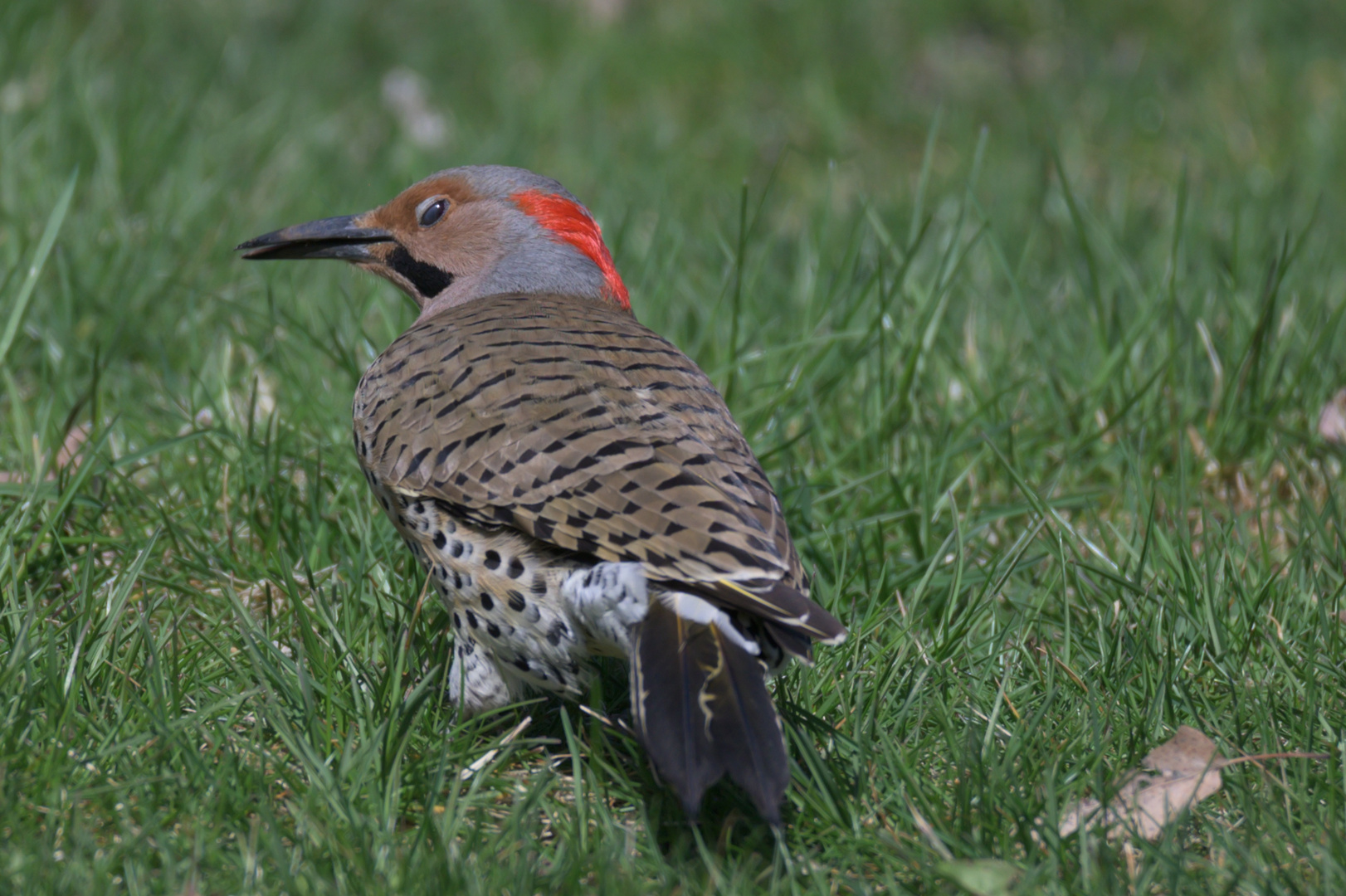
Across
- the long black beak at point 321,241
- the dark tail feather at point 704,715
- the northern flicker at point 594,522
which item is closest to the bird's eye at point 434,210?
the long black beak at point 321,241

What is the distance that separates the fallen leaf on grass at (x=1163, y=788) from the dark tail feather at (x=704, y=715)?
2.20 ft

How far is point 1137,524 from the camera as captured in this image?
12.7ft

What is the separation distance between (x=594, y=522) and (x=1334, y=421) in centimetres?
281

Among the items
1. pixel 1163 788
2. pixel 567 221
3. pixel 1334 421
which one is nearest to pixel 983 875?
pixel 1163 788

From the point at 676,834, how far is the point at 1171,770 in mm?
1037

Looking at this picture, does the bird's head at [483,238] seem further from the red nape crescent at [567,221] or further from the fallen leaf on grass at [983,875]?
the fallen leaf on grass at [983,875]

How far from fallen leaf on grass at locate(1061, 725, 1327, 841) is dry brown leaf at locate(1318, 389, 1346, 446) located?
71.9 inches

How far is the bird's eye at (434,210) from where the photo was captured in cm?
404

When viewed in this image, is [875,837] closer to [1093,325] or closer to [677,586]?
[677,586]

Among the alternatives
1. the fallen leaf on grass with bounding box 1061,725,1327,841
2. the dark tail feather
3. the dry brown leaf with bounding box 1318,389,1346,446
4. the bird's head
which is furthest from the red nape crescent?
the dry brown leaf with bounding box 1318,389,1346,446

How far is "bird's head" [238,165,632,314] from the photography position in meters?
3.98

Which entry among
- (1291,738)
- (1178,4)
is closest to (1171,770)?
(1291,738)

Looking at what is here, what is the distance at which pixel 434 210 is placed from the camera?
405cm

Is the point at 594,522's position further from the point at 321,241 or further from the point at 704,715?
the point at 321,241
